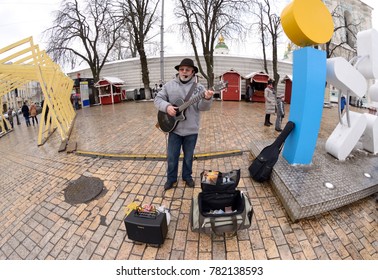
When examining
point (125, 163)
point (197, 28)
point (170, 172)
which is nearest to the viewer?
point (170, 172)

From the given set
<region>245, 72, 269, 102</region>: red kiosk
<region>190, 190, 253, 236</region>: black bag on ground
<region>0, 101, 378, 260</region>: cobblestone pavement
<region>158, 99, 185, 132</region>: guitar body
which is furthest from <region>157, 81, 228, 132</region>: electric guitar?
<region>245, 72, 269, 102</region>: red kiosk

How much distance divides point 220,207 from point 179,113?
56.9 inches

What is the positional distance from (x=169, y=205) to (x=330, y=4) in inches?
1733

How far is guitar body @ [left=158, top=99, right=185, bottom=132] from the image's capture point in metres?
3.03

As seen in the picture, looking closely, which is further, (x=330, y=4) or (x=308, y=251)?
(x=330, y=4)

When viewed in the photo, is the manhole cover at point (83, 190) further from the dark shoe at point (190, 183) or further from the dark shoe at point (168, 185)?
the dark shoe at point (190, 183)

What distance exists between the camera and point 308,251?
221 centimetres

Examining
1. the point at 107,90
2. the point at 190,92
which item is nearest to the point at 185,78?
the point at 190,92

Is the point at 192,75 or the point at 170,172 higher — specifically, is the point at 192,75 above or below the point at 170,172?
above

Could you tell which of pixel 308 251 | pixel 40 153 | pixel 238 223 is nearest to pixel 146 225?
pixel 238 223

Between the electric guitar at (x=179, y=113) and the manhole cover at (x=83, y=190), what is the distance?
1.60 metres

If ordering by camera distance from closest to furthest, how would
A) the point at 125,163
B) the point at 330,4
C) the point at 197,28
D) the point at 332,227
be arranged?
the point at 332,227 → the point at 125,163 → the point at 197,28 → the point at 330,4

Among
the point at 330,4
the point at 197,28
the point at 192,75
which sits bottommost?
the point at 192,75
